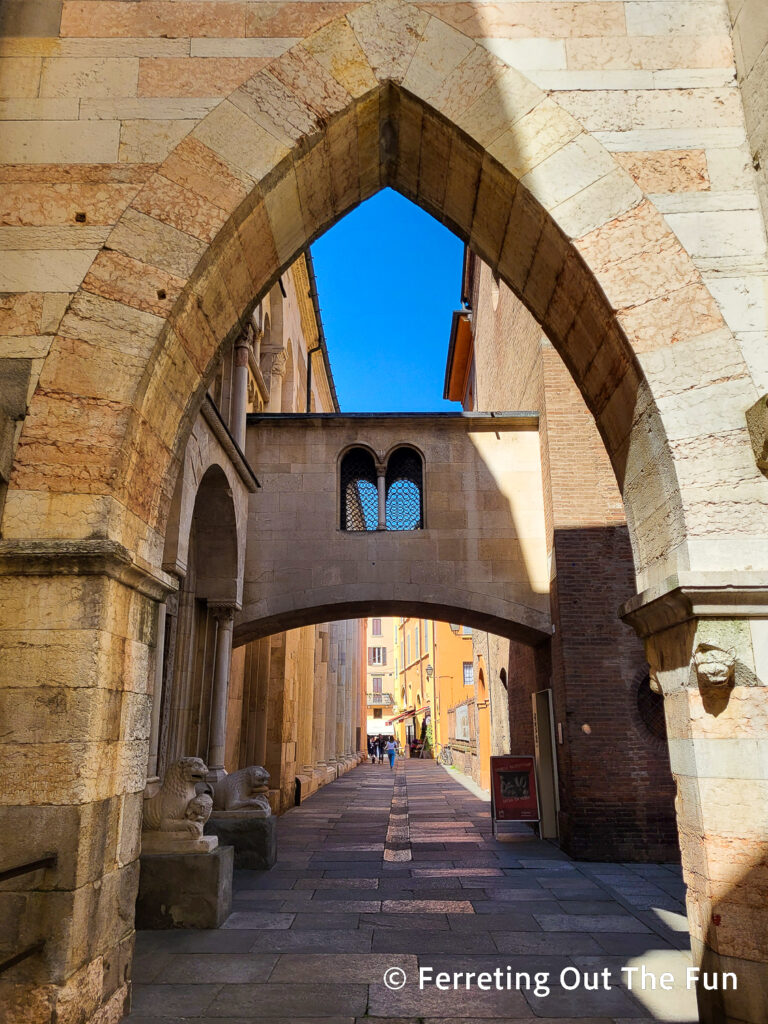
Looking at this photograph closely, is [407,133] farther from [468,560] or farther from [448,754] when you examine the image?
[448,754]

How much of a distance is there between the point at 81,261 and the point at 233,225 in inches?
35.3

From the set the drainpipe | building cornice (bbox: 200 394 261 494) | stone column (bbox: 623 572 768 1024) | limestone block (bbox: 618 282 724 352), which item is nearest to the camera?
stone column (bbox: 623 572 768 1024)

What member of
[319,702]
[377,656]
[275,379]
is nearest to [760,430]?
[275,379]

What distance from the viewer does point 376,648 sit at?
6512 cm

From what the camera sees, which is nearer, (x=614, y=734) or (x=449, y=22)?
(x=449, y=22)

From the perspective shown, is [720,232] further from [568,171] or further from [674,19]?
[674,19]

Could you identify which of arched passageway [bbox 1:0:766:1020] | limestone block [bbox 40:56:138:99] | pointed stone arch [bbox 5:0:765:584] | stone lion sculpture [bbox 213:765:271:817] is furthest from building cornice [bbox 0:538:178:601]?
stone lion sculpture [bbox 213:765:271:817]

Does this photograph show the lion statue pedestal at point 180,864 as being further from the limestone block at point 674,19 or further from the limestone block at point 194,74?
the limestone block at point 674,19

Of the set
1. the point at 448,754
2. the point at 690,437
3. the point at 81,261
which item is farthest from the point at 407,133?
the point at 448,754

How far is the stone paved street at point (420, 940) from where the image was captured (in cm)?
427

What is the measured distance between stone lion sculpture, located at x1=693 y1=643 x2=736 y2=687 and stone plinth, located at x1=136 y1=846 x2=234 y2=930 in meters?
4.26

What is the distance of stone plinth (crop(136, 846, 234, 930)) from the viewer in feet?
19.5

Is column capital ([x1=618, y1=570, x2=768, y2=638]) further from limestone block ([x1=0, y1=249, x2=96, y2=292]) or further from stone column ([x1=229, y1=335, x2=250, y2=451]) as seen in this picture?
stone column ([x1=229, y1=335, x2=250, y2=451])

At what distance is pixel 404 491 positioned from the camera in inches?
453
